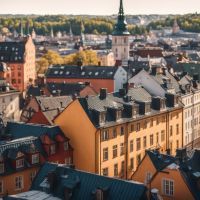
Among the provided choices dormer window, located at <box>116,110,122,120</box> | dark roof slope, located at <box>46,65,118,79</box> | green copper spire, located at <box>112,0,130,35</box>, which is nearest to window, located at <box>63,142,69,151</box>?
dormer window, located at <box>116,110,122,120</box>

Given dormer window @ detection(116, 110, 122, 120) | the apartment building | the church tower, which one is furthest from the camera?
the church tower

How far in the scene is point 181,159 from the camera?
173ft

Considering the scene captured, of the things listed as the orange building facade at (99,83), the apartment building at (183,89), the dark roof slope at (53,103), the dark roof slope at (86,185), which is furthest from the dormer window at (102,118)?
the orange building facade at (99,83)

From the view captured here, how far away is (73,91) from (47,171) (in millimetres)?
53099

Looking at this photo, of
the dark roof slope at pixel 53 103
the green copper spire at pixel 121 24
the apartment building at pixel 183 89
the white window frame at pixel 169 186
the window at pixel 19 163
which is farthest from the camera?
the green copper spire at pixel 121 24

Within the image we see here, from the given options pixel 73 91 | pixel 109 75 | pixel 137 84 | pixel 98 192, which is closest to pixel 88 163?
pixel 98 192

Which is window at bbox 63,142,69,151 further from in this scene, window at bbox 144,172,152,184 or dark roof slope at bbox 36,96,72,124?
window at bbox 144,172,152,184

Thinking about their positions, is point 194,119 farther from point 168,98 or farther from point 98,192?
point 98,192

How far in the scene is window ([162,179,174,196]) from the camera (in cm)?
5156

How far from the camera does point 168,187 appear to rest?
170ft

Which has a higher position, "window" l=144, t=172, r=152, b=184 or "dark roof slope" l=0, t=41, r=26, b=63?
"dark roof slope" l=0, t=41, r=26, b=63

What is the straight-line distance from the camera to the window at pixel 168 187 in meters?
51.6

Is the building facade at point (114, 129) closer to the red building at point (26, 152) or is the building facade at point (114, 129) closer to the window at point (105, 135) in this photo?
the window at point (105, 135)

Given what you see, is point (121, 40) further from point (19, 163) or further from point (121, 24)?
point (19, 163)
